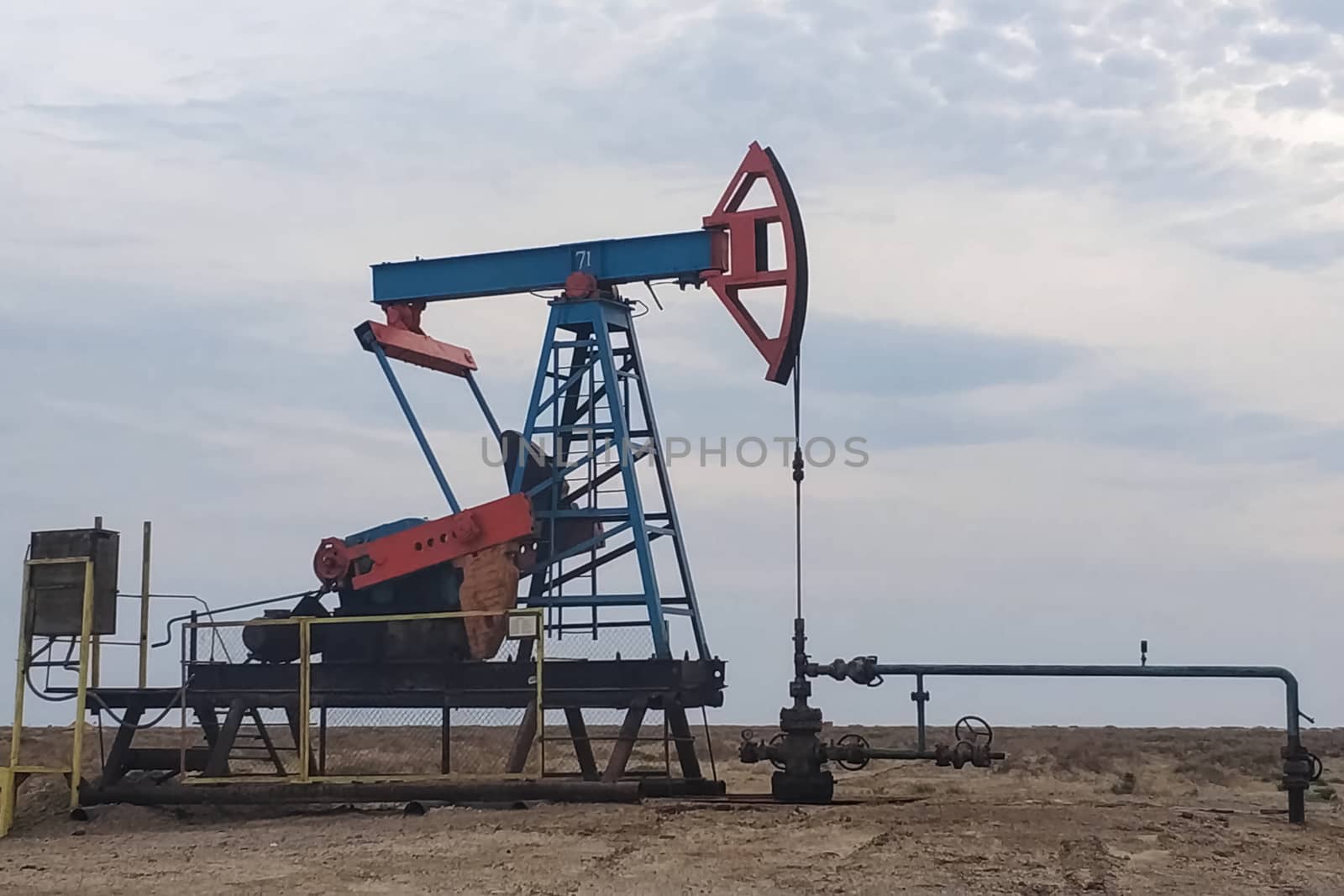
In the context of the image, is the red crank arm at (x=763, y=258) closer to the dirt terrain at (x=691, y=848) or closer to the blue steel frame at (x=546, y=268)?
the blue steel frame at (x=546, y=268)

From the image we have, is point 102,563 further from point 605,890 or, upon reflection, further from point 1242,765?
point 1242,765

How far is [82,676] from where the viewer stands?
14609 millimetres

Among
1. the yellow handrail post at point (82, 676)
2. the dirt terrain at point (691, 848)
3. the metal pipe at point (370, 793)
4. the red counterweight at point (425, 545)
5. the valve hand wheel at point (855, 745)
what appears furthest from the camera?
the red counterweight at point (425, 545)

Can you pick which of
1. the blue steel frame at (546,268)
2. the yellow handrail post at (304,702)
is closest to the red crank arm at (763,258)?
the blue steel frame at (546,268)

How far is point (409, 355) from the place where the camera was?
17047 mm

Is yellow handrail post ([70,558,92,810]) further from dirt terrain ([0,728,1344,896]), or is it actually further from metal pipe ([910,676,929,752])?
metal pipe ([910,676,929,752])

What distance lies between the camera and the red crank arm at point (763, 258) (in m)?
15.3

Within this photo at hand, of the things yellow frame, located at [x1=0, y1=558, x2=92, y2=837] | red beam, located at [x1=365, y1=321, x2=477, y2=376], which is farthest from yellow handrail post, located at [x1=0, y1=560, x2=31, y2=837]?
red beam, located at [x1=365, y1=321, x2=477, y2=376]

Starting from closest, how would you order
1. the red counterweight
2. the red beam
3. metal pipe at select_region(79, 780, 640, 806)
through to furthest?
metal pipe at select_region(79, 780, 640, 806) < the red counterweight < the red beam

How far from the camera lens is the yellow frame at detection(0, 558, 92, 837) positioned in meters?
14.3

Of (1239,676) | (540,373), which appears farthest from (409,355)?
(1239,676)

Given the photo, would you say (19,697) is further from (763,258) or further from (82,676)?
(763,258)

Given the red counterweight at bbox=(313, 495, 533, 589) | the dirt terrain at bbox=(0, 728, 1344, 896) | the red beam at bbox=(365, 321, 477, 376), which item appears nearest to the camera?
the dirt terrain at bbox=(0, 728, 1344, 896)

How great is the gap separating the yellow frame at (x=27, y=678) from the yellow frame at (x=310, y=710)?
91 cm
